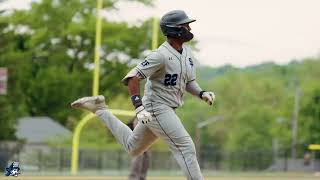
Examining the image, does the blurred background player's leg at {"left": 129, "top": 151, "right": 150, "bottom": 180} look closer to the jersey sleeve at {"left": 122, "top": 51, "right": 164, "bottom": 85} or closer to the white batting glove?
the white batting glove

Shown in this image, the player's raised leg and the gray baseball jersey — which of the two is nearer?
the gray baseball jersey

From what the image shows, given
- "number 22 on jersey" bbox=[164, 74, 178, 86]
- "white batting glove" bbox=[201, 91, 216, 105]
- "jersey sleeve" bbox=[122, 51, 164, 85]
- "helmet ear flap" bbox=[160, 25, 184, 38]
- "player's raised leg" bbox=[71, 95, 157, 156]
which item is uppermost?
"helmet ear flap" bbox=[160, 25, 184, 38]

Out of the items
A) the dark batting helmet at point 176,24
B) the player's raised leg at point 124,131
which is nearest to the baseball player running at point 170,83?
the dark batting helmet at point 176,24

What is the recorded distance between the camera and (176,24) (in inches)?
383

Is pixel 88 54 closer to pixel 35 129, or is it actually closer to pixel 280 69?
pixel 35 129

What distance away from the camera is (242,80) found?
9925cm

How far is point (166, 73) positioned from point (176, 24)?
494mm

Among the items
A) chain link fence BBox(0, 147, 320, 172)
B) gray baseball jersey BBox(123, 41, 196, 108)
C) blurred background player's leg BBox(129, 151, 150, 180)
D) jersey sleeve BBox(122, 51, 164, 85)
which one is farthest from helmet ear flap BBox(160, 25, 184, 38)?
chain link fence BBox(0, 147, 320, 172)

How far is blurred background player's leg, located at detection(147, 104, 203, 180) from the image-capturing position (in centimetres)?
973

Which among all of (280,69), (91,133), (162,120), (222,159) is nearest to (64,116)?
(91,133)

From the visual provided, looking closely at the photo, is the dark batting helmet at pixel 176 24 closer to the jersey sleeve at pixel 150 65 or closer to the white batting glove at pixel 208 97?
the jersey sleeve at pixel 150 65

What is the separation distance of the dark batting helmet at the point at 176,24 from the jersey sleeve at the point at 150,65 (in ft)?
1.06

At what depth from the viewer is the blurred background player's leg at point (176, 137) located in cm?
973

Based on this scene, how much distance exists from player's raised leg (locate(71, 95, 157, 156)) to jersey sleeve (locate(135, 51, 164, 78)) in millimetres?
802
